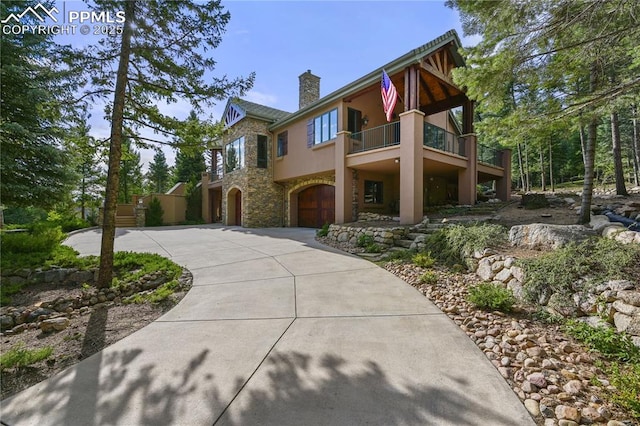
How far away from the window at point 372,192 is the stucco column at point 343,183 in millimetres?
1477

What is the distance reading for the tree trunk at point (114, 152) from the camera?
4961 mm

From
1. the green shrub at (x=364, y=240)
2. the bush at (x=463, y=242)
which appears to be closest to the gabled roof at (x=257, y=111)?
the green shrub at (x=364, y=240)

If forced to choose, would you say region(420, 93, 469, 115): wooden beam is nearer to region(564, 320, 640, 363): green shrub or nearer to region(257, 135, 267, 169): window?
region(257, 135, 267, 169): window

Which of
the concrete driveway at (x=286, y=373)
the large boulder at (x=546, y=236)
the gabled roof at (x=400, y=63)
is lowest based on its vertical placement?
the concrete driveway at (x=286, y=373)

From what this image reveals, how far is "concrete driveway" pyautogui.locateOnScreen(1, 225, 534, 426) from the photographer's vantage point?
6.54ft

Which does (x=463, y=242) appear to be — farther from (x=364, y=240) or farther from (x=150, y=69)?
(x=150, y=69)

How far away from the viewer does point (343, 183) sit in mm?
11344

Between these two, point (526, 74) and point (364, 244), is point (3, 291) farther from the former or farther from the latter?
point (526, 74)

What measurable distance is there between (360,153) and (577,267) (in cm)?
799

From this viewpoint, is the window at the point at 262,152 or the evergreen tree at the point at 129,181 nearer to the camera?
the window at the point at 262,152

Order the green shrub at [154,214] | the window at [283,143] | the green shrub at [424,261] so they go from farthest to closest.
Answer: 1. the green shrub at [154,214]
2. the window at [283,143]
3. the green shrub at [424,261]

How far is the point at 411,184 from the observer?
9.16 meters

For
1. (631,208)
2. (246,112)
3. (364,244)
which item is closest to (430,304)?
(364,244)

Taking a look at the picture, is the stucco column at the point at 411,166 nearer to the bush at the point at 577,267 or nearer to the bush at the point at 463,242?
the bush at the point at 463,242
